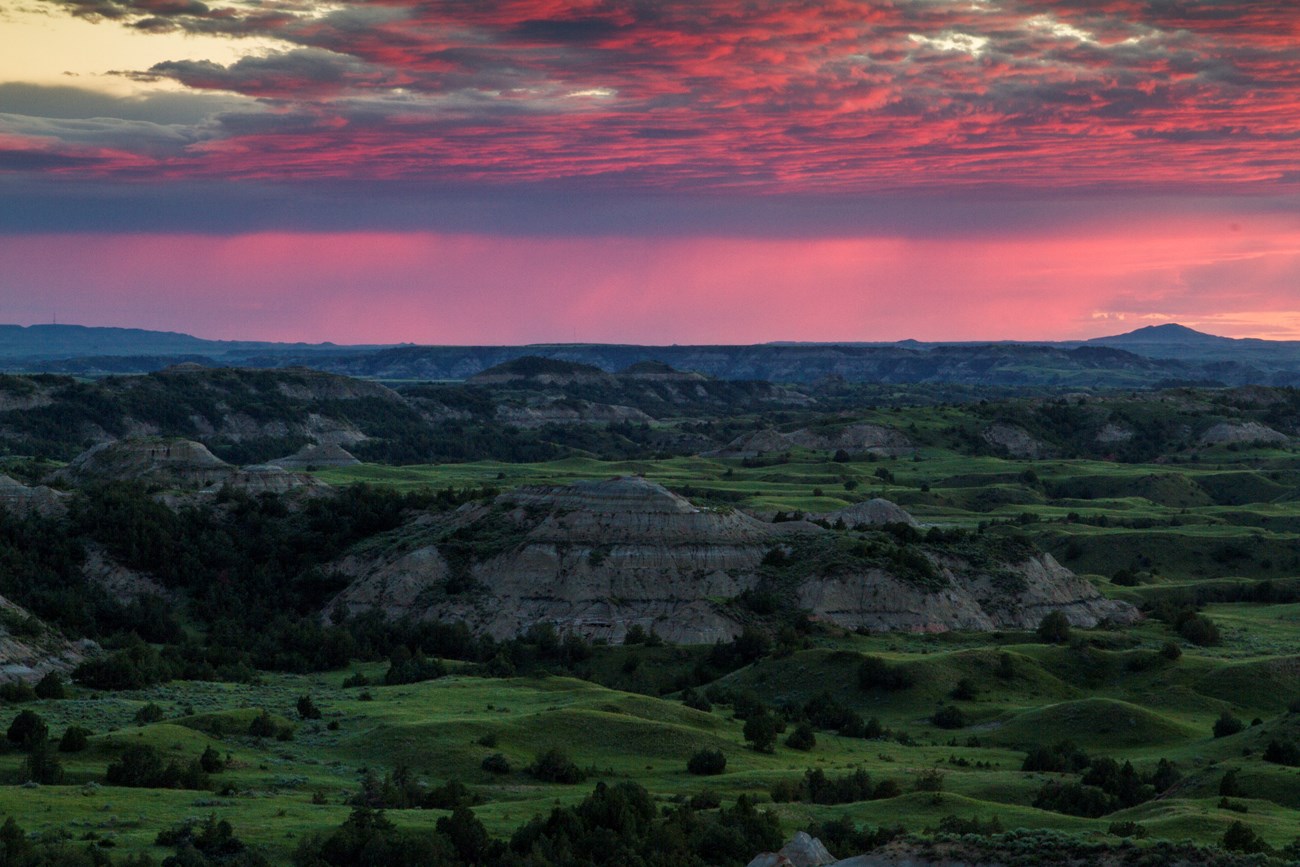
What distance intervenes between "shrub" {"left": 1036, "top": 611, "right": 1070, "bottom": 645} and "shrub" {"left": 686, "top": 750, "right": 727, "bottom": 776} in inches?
1549

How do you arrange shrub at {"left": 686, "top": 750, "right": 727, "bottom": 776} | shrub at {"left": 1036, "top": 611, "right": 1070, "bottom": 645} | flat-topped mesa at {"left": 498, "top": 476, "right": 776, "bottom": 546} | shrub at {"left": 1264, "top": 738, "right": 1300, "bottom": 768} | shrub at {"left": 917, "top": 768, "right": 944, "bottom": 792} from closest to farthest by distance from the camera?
shrub at {"left": 917, "top": 768, "right": 944, "bottom": 792} → shrub at {"left": 1264, "top": 738, "right": 1300, "bottom": 768} → shrub at {"left": 686, "top": 750, "right": 727, "bottom": 776} → shrub at {"left": 1036, "top": 611, "right": 1070, "bottom": 645} → flat-topped mesa at {"left": 498, "top": 476, "right": 776, "bottom": 546}

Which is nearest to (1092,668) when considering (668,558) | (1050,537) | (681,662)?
(681,662)

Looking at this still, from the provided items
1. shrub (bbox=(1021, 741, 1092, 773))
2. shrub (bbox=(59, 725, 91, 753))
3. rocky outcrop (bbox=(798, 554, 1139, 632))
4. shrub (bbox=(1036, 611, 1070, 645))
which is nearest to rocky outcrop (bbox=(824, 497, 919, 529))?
rocky outcrop (bbox=(798, 554, 1139, 632))

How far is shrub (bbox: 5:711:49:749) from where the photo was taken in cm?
6009

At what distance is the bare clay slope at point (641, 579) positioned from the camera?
103m

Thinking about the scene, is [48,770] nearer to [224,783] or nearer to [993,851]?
[224,783]

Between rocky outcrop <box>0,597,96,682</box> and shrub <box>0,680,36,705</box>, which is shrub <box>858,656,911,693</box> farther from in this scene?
rocky outcrop <box>0,597,96,682</box>

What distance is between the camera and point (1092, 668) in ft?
284

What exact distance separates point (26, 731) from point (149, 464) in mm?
104511

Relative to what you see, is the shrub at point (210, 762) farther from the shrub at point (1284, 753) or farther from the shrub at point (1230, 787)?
the shrub at point (1284, 753)

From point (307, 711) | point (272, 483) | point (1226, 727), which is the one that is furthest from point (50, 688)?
point (272, 483)

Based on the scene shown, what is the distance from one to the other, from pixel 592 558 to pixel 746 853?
61008 mm

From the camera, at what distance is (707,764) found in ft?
201

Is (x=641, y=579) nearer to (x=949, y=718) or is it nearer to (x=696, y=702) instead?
(x=696, y=702)
